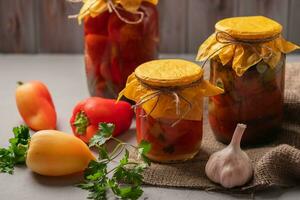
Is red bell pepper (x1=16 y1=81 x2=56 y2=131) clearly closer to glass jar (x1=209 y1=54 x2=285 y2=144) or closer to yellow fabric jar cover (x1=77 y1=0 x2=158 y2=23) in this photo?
yellow fabric jar cover (x1=77 y1=0 x2=158 y2=23)

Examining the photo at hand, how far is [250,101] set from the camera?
90 cm

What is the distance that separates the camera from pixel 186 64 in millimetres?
904

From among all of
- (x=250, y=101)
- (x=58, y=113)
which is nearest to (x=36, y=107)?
(x=58, y=113)

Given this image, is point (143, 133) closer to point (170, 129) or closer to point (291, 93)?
point (170, 129)

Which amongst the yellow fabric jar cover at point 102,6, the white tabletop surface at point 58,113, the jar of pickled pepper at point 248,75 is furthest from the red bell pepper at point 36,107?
the jar of pickled pepper at point 248,75

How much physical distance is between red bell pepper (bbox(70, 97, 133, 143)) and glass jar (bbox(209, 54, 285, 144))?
134mm

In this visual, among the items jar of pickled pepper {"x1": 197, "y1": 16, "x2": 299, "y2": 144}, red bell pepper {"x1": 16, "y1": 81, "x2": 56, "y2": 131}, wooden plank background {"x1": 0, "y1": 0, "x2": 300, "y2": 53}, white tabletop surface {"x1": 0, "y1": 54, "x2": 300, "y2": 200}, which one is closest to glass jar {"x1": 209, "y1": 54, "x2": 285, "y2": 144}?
jar of pickled pepper {"x1": 197, "y1": 16, "x2": 299, "y2": 144}

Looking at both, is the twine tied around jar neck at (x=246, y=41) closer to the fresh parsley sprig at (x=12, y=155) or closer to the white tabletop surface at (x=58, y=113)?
the white tabletop surface at (x=58, y=113)

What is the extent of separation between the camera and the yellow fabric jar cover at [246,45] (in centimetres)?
87

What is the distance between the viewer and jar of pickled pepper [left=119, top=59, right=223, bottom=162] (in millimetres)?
853

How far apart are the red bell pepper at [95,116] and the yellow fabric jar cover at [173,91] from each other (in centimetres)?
10

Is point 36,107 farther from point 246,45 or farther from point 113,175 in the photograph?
point 246,45

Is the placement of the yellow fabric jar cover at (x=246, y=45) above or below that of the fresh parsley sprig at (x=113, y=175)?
above

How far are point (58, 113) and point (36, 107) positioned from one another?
7cm
